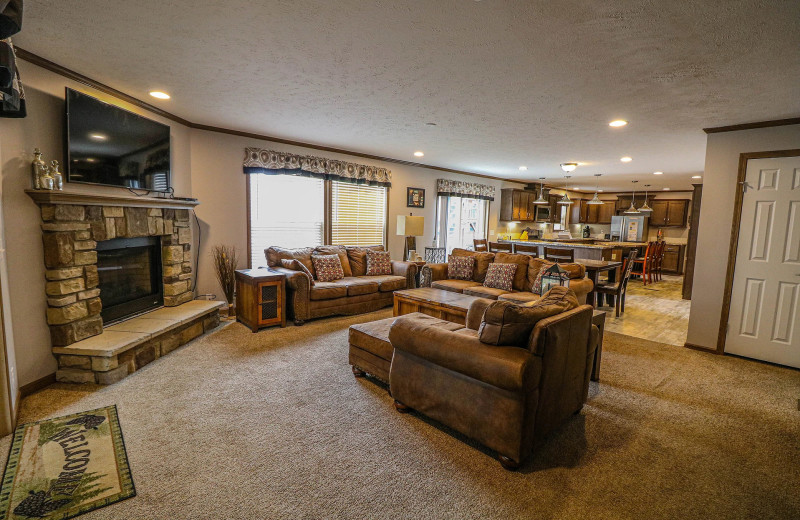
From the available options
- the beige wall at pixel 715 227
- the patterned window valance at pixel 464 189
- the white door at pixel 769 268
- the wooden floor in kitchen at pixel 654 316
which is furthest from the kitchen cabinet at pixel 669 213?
the white door at pixel 769 268

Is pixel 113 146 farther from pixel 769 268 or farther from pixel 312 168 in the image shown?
pixel 769 268

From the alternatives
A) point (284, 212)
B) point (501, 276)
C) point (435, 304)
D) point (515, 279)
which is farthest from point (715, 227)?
point (284, 212)

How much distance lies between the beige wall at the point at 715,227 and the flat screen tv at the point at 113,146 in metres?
5.94

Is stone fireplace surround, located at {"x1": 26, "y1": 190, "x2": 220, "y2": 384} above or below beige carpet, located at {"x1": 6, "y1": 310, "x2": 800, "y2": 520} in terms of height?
above

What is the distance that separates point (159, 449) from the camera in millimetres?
2211

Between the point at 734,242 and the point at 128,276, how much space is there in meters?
6.31

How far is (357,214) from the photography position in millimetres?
6551

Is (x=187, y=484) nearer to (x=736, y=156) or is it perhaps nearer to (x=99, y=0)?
(x=99, y=0)

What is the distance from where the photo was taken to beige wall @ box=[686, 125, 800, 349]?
3.95 meters

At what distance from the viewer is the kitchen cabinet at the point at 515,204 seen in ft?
30.8

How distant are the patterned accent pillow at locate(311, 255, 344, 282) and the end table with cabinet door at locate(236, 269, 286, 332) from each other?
714 millimetres

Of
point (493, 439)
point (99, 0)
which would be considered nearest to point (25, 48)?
→ point (99, 0)

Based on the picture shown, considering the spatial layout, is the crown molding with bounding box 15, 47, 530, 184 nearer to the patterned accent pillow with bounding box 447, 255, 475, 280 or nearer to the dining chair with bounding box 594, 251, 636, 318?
the patterned accent pillow with bounding box 447, 255, 475, 280

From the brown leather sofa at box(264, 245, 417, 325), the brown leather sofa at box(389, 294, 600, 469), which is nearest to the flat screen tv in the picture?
the brown leather sofa at box(264, 245, 417, 325)
